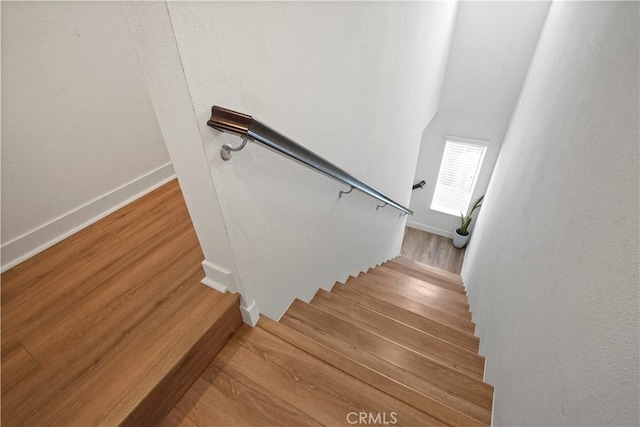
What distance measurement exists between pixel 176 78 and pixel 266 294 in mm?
934

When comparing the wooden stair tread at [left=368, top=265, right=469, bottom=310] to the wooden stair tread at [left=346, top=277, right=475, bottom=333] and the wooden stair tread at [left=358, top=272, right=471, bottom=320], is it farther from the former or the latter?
the wooden stair tread at [left=346, top=277, right=475, bottom=333]

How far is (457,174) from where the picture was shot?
15.4 feet

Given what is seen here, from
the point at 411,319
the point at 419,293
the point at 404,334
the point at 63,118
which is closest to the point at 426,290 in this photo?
the point at 419,293

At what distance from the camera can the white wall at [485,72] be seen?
A: 11.0 ft

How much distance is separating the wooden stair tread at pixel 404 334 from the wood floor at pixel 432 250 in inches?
128

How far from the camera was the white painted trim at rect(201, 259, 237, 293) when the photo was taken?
1145 mm

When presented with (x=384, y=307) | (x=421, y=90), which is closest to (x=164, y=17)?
(x=384, y=307)

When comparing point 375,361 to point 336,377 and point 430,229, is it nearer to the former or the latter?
point 336,377

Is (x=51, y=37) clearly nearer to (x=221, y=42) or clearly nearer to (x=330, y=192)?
(x=221, y=42)

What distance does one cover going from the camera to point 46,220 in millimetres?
1551

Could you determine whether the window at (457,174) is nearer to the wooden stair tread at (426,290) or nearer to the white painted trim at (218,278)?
the wooden stair tread at (426,290)

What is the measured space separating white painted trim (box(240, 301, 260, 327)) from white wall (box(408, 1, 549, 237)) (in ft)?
13.5

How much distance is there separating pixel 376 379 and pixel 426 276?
228 cm

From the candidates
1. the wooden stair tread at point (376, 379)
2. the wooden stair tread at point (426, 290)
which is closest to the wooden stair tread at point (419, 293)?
the wooden stair tread at point (426, 290)
